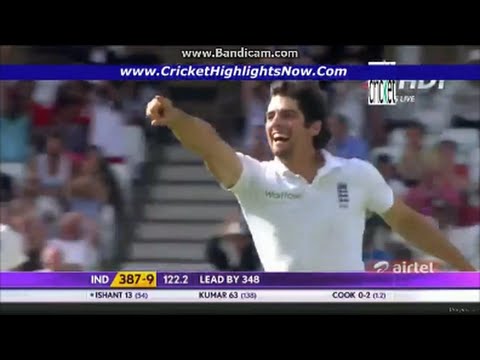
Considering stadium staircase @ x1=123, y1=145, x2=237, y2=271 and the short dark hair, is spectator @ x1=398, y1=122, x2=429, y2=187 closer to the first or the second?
the short dark hair

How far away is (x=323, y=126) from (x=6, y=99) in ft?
3.68

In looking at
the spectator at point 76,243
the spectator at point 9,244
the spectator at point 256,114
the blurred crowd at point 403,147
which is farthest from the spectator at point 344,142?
the spectator at point 9,244

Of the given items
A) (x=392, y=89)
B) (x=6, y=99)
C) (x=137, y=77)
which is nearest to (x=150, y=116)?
(x=137, y=77)

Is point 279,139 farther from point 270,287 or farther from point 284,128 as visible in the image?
point 270,287

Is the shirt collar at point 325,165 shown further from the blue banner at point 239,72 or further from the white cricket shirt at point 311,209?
the blue banner at point 239,72

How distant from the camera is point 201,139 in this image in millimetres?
4758

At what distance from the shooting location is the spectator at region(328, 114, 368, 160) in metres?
4.75

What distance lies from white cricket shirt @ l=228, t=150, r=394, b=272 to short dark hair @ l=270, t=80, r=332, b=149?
0.07m

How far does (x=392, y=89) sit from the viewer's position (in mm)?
4746

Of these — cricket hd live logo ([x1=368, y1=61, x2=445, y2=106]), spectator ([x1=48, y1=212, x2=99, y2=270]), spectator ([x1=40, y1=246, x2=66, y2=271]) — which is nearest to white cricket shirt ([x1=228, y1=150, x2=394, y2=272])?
cricket hd live logo ([x1=368, y1=61, x2=445, y2=106])

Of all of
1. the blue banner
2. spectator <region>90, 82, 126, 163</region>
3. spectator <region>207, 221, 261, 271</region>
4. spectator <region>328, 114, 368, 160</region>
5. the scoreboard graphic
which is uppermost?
the blue banner

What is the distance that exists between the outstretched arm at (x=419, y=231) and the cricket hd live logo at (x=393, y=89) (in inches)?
13.9

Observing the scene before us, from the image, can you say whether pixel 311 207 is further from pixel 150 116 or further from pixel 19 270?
pixel 19 270

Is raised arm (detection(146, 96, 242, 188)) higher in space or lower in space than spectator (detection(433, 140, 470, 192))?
higher
